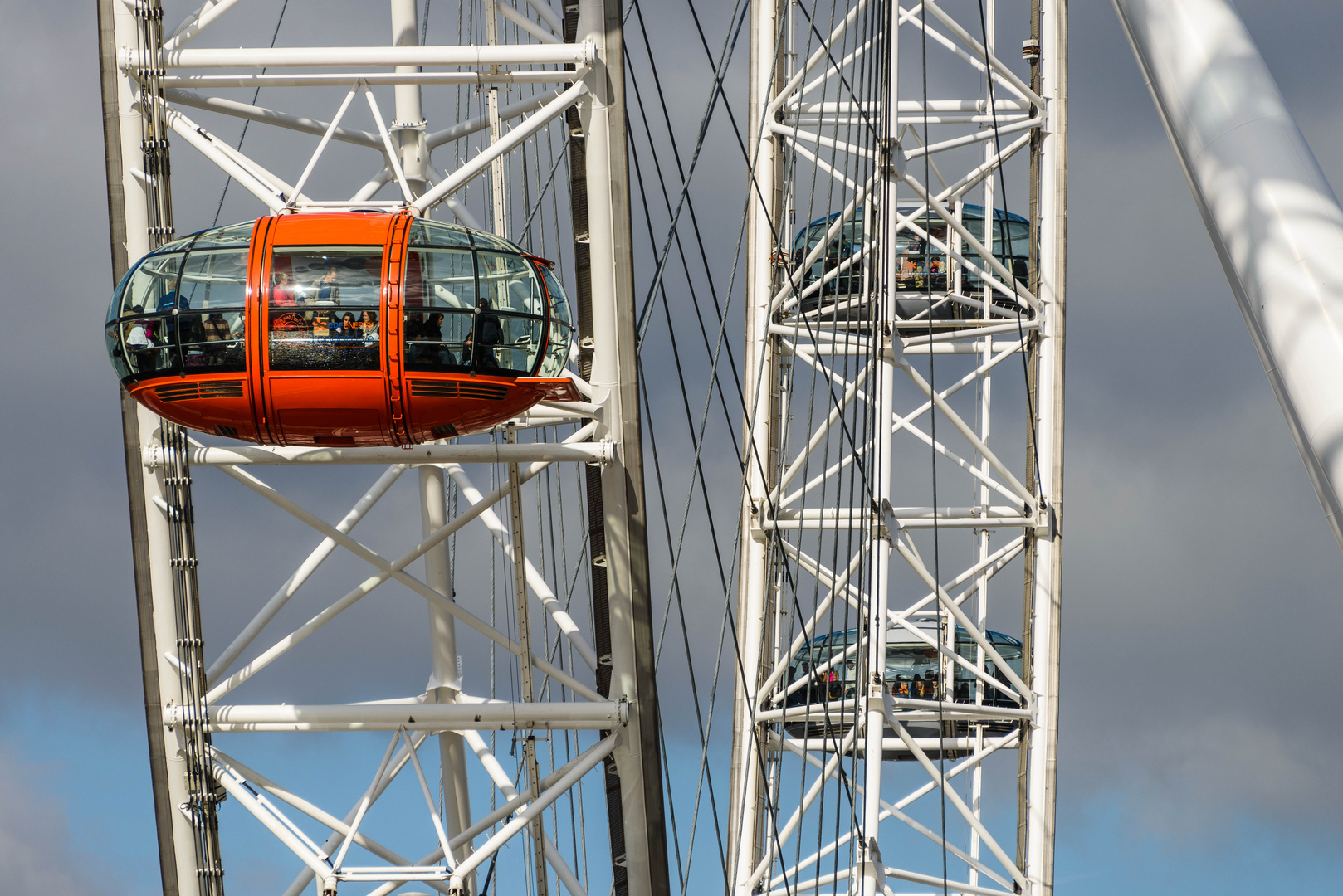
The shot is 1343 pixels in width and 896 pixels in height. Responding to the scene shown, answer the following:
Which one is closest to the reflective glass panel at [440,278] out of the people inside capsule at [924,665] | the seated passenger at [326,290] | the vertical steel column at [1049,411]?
the seated passenger at [326,290]

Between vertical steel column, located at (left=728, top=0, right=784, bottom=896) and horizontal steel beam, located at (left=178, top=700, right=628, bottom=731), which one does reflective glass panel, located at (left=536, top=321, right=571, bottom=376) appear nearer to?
horizontal steel beam, located at (left=178, top=700, right=628, bottom=731)

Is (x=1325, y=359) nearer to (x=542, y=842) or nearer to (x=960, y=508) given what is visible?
(x=542, y=842)

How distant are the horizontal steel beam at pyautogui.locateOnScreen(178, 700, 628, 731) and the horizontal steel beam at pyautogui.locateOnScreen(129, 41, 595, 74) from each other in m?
5.88

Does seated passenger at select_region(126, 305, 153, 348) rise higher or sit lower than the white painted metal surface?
lower

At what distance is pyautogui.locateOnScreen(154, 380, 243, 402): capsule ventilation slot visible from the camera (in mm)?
13953

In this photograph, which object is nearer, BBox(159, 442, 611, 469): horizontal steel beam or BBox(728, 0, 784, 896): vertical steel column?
BBox(159, 442, 611, 469): horizontal steel beam

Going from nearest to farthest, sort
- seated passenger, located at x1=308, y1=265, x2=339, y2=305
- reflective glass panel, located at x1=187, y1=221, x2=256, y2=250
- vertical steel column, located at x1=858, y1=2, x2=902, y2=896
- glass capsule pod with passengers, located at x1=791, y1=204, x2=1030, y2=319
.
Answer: seated passenger, located at x1=308, y1=265, x2=339, y2=305, reflective glass panel, located at x1=187, y1=221, x2=256, y2=250, vertical steel column, located at x1=858, y1=2, x2=902, y2=896, glass capsule pod with passengers, located at x1=791, y1=204, x2=1030, y2=319

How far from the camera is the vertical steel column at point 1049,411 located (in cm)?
2581

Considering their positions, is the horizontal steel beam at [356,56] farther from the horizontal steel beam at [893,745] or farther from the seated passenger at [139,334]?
the horizontal steel beam at [893,745]

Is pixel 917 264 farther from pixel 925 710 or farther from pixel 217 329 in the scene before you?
pixel 217 329

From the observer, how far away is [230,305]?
13.9m

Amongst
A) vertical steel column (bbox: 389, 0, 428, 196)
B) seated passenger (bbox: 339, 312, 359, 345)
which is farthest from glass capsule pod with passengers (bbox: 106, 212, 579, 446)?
vertical steel column (bbox: 389, 0, 428, 196)

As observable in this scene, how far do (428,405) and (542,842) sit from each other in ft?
16.1

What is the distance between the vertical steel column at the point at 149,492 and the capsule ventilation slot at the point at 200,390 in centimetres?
214
